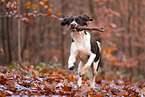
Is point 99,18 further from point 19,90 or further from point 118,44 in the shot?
point 118,44

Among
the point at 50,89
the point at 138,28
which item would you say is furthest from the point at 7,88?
the point at 138,28

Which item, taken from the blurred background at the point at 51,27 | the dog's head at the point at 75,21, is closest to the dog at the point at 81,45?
the dog's head at the point at 75,21

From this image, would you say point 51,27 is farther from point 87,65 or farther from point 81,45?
point 87,65

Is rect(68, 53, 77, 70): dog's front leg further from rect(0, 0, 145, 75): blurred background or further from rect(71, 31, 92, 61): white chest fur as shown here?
rect(0, 0, 145, 75): blurred background

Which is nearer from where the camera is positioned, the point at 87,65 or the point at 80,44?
the point at 87,65

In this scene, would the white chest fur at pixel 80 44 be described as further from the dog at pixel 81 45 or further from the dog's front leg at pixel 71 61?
the dog's front leg at pixel 71 61

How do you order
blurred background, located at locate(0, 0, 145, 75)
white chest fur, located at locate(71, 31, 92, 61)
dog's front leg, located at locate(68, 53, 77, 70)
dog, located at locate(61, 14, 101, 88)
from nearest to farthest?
dog's front leg, located at locate(68, 53, 77, 70), dog, located at locate(61, 14, 101, 88), white chest fur, located at locate(71, 31, 92, 61), blurred background, located at locate(0, 0, 145, 75)

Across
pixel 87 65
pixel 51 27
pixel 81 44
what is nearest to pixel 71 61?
pixel 87 65

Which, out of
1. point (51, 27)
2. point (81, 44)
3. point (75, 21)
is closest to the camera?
point (75, 21)

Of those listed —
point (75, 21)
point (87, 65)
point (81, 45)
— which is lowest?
point (87, 65)

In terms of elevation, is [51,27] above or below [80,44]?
below

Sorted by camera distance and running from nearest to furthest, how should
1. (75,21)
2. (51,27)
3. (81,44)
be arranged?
(75,21), (81,44), (51,27)

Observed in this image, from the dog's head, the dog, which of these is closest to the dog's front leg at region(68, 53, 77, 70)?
the dog

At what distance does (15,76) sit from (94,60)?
7.75 feet
